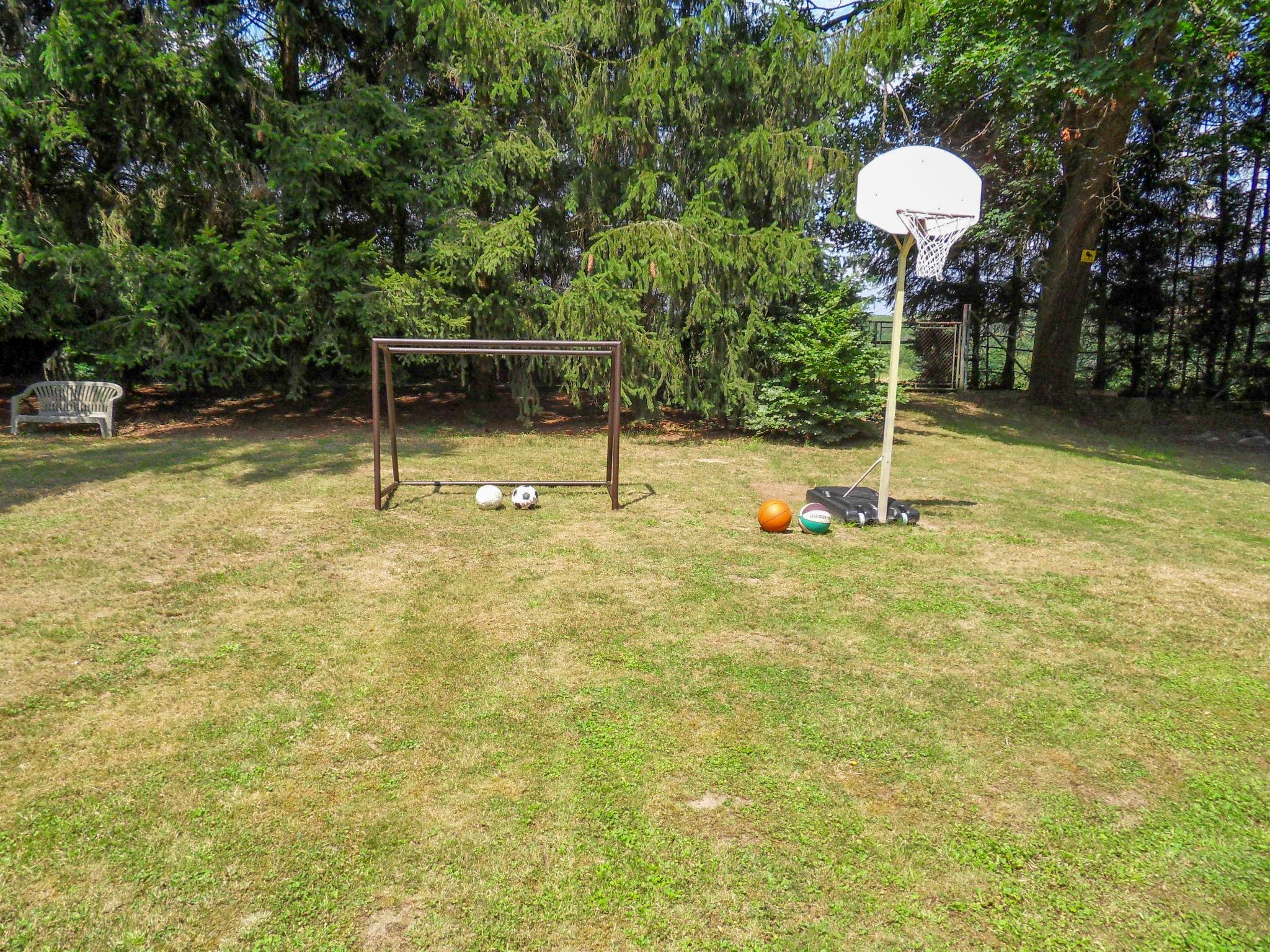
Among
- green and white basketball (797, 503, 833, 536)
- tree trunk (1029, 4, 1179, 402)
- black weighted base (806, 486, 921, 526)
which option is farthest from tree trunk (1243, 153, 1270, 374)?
green and white basketball (797, 503, 833, 536)

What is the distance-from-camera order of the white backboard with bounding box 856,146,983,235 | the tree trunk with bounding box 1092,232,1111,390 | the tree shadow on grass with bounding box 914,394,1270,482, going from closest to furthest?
the white backboard with bounding box 856,146,983,235, the tree shadow on grass with bounding box 914,394,1270,482, the tree trunk with bounding box 1092,232,1111,390

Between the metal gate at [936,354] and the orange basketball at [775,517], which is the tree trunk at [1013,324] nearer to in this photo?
the metal gate at [936,354]

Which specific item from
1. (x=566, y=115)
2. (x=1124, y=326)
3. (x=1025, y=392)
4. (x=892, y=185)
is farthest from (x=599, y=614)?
(x=1124, y=326)

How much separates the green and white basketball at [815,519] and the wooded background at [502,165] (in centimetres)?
414

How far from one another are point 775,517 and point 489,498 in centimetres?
215

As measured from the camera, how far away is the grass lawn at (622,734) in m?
1.88

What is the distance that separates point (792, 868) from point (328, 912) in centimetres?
118

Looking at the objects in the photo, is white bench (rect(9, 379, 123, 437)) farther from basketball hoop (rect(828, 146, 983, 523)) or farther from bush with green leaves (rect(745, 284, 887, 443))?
basketball hoop (rect(828, 146, 983, 523))

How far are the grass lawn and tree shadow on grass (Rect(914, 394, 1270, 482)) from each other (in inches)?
184

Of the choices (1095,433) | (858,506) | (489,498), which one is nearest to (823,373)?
(858,506)

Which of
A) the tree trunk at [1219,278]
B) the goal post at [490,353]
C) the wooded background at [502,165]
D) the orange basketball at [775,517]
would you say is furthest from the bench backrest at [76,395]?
the tree trunk at [1219,278]

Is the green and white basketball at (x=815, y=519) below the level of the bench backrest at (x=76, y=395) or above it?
below

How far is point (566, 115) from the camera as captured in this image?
31.8ft

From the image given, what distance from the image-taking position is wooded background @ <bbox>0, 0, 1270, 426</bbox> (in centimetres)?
902
